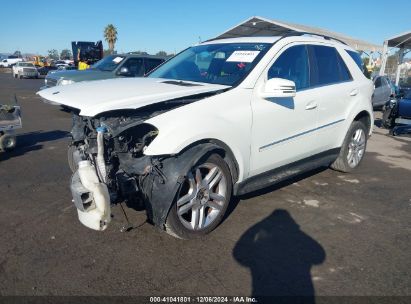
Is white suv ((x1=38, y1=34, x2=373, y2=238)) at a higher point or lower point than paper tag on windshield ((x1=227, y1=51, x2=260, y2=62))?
lower

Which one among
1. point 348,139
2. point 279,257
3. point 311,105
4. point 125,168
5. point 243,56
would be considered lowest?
point 279,257

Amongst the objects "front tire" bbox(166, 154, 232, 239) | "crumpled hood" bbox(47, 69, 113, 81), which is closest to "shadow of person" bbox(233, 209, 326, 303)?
"front tire" bbox(166, 154, 232, 239)

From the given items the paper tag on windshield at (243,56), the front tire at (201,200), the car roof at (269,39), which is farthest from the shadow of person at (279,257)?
the car roof at (269,39)

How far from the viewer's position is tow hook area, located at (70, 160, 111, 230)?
9.86ft

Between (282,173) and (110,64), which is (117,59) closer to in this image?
(110,64)

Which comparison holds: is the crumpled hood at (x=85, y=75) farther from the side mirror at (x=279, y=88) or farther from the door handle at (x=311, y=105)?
the side mirror at (x=279, y=88)

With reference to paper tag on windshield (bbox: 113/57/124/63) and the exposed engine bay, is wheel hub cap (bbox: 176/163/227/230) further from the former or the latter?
paper tag on windshield (bbox: 113/57/124/63)

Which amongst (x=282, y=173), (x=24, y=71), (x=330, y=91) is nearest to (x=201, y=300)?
(x=282, y=173)

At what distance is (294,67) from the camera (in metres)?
4.43

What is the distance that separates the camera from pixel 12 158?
5977 mm

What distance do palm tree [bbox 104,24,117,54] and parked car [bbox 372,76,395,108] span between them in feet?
183

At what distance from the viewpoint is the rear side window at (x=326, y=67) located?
4.68m

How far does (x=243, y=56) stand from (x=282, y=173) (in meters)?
1.43

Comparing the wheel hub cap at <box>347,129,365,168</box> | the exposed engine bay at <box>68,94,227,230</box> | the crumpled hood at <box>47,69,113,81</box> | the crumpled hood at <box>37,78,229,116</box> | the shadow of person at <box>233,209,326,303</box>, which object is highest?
the crumpled hood at <box>37,78,229,116</box>
